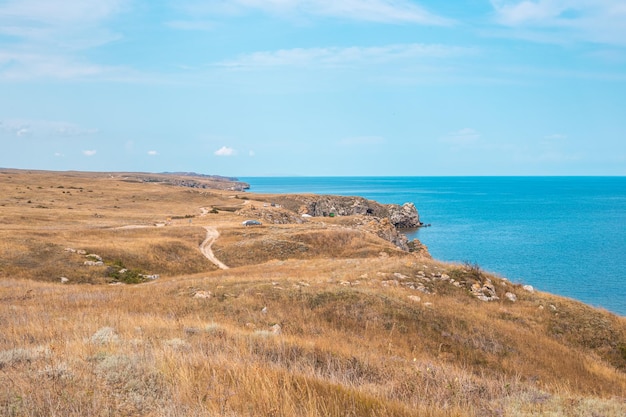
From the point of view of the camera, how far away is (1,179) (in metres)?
116

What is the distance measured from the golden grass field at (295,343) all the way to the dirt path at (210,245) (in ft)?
12.0

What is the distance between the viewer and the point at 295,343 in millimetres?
10352

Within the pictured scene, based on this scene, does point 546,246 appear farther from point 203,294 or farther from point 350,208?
point 203,294

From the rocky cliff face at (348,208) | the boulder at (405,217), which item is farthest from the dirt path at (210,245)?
the boulder at (405,217)

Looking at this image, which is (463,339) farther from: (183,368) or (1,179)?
(1,179)

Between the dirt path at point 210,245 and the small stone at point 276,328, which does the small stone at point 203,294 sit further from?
the dirt path at point 210,245

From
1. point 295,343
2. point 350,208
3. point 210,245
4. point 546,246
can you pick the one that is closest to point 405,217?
point 350,208

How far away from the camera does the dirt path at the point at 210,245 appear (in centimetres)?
4424

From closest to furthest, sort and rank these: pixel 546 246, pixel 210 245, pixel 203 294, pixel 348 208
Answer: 1. pixel 203 294
2. pixel 210 245
3. pixel 546 246
4. pixel 348 208

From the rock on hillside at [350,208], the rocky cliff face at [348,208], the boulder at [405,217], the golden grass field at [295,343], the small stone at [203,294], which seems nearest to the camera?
the golden grass field at [295,343]

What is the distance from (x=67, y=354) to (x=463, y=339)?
13.1 m

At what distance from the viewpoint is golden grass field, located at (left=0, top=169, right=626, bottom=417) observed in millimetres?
6012

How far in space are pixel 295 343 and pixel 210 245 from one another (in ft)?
136

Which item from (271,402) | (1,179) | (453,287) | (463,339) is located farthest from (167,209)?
(271,402)
